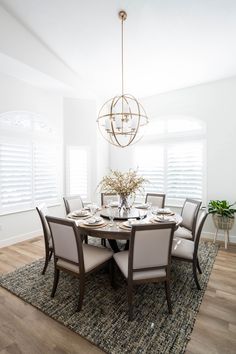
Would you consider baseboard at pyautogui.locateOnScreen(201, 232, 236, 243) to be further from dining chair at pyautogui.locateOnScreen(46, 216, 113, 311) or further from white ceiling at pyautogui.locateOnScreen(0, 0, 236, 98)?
white ceiling at pyautogui.locateOnScreen(0, 0, 236, 98)

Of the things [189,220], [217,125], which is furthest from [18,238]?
[217,125]

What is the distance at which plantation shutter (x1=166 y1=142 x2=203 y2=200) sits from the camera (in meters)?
4.45

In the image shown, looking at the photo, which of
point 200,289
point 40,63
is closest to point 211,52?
point 40,63

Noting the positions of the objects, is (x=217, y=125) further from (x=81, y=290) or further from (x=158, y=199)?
(x=81, y=290)

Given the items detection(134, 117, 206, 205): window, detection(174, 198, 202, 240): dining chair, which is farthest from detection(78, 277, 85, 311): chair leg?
detection(134, 117, 206, 205): window

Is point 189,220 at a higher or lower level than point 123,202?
lower

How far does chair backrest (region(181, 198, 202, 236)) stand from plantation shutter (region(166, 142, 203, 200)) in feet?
3.84

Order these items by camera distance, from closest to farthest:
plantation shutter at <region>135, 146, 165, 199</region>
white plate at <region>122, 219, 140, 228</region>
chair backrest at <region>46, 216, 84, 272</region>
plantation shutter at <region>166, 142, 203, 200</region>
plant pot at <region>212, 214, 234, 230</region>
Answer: chair backrest at <region>46, 216, 84, 272</region> → white plate at <region>122, 219, 140, 228</region> → plant pot at <region>212, 214, 234, 230</region> → plantation shutter at <region>166, 142, 203, 200</region> → plantation shutter at <region>135, 146, 165, 199</region>

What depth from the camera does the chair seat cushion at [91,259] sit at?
7.20 feet

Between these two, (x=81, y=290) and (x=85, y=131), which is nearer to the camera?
(x=81, y=290)

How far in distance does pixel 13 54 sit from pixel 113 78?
202 cm

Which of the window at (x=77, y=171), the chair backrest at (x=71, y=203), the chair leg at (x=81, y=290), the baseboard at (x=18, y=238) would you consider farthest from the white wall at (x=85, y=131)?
the chair leg at (x=81, y=290)

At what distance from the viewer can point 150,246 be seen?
1982 mm

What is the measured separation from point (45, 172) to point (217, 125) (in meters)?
3.96
